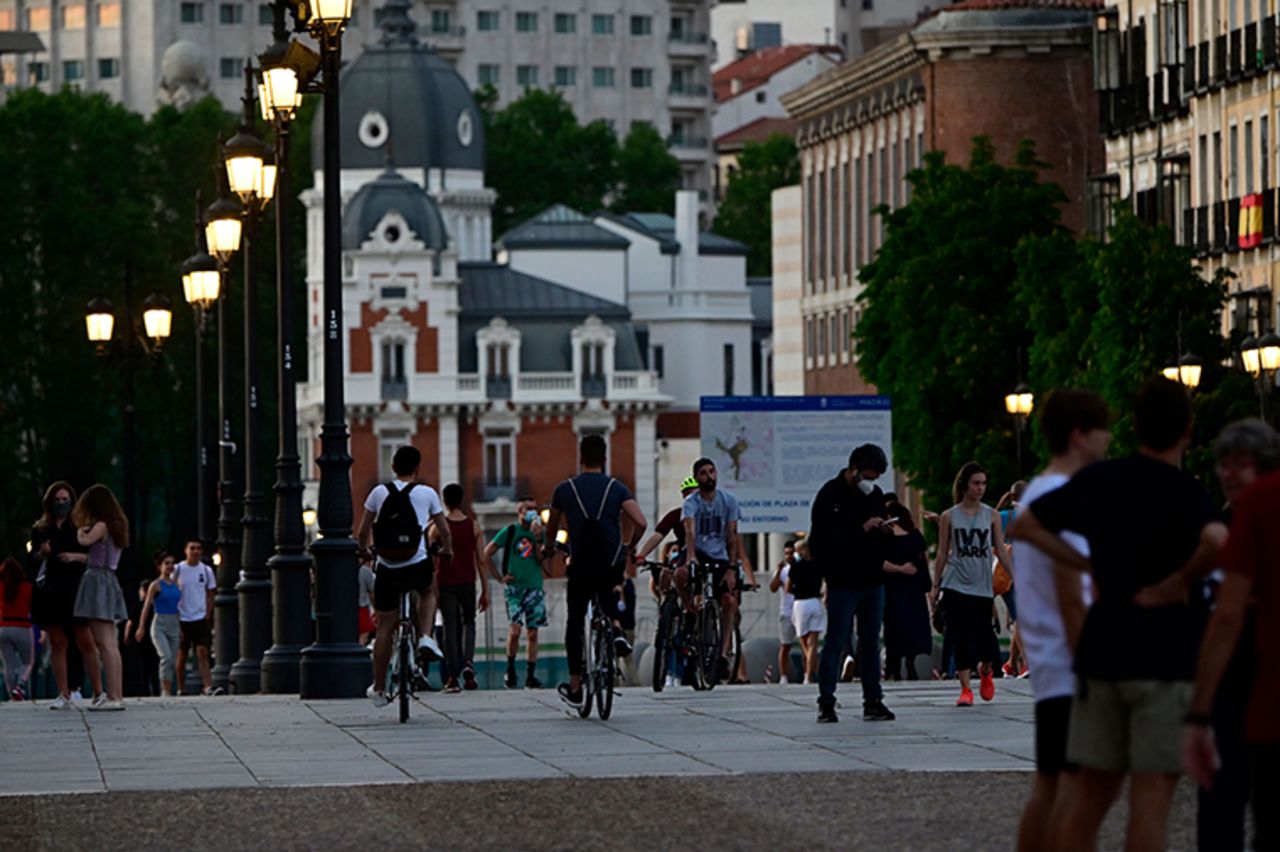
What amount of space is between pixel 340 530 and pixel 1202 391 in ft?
118

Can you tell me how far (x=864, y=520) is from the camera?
2505 cm

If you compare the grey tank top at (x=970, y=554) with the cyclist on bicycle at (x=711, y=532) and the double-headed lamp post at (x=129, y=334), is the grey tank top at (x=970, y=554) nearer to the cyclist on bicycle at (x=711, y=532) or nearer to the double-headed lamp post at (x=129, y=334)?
the cyclist on bicycle at (x=711, y=532)

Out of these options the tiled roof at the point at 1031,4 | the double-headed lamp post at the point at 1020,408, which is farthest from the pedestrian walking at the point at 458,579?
the tiled roof at the point at 1031,4

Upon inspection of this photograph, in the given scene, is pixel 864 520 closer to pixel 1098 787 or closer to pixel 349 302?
pixel 1098 787

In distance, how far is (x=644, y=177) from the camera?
184875 mm

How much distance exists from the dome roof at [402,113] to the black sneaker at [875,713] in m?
130

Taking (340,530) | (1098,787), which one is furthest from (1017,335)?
(1098,787)

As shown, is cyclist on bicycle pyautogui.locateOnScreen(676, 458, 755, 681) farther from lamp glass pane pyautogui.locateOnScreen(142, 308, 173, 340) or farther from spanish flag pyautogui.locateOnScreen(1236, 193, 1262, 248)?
spanish flag pyautogui.locateOnScreen(1236, 193, 1262, 248)

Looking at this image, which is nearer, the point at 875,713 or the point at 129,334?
the point at 875,713

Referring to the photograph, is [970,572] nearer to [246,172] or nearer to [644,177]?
[246,172]

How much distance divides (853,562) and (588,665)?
6.28 feet

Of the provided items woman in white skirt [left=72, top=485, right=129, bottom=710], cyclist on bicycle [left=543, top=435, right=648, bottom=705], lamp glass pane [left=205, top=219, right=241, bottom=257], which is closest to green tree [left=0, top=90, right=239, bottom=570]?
lamp glass pane [left=205, top=219, right=241, bottom=257]

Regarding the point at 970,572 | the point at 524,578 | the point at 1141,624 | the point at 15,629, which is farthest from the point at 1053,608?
the point at 15,629

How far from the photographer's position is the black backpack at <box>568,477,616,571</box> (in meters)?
25.3
